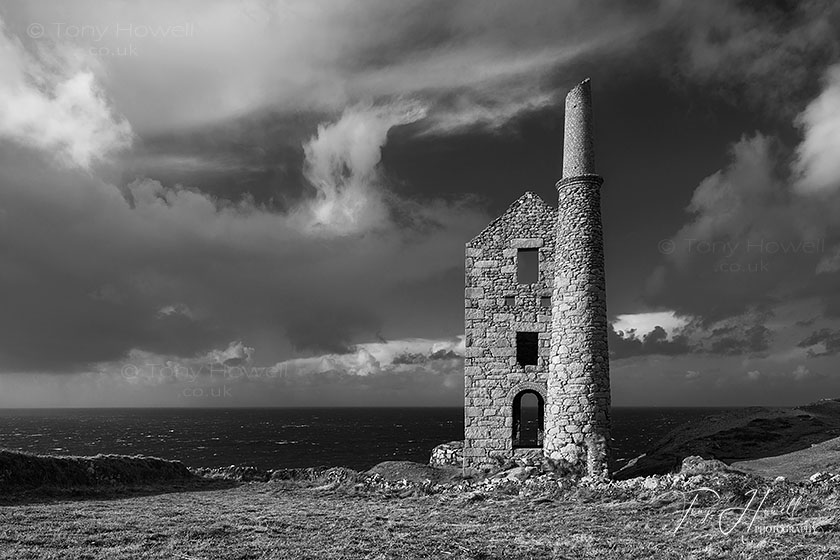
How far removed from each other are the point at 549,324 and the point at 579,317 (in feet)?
10.8

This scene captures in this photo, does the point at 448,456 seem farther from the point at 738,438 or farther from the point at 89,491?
the point at 89,491

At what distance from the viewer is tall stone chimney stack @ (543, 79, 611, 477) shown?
64.8ft

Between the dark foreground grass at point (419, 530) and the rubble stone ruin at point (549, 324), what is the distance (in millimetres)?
3891

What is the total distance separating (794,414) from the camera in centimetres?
3070

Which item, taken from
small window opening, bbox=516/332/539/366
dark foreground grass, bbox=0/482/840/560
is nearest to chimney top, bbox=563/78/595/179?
small window opening, bbox=516/332/539/366

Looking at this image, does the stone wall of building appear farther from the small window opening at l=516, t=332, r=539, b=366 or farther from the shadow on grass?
the shadow on grass

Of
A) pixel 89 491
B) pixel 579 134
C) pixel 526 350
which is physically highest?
pixel 579 134

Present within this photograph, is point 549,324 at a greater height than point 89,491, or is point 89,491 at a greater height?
point 549,324

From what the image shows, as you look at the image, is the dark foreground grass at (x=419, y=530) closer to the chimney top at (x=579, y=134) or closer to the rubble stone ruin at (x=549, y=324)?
the rubble stone ruin at (x=549, y=324)

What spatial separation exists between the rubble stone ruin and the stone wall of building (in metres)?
0.04

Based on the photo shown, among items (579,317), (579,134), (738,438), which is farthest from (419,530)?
(738,438)

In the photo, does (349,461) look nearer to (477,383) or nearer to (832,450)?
(477,383)

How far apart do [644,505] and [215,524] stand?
32.0 feet

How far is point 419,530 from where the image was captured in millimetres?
12953
